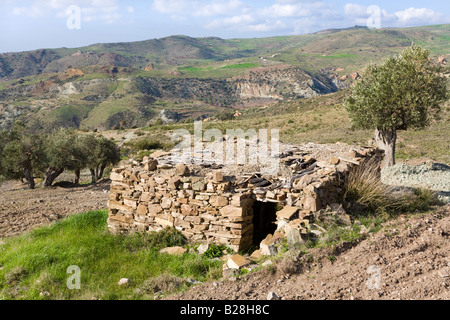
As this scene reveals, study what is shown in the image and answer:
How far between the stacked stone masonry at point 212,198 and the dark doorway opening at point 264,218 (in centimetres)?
69

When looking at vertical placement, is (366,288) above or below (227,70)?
below

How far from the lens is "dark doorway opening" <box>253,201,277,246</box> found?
8148mm

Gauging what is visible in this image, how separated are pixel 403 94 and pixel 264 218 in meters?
8.61

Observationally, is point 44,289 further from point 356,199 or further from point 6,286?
point 356,199

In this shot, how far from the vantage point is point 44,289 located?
565 cm

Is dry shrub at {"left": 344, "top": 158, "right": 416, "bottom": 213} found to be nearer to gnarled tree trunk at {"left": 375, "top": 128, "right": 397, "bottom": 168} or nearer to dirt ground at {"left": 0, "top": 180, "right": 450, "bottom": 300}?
dirt ground at {"left": 0, "top": 180, "right": 450, "bottom": 300}

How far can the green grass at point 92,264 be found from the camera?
18.4 feet

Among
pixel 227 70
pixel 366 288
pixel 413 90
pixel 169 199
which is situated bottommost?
pixel 366 288

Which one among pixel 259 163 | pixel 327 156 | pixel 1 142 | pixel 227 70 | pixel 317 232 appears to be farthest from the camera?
pixel 227 70

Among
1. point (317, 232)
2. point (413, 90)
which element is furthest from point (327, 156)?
point (413, 90)

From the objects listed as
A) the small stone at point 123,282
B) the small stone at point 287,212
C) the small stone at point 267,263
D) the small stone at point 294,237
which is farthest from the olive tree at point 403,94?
the small stone at point 123,282

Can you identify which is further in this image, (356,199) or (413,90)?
(413,90)

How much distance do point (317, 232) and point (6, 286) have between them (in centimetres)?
597

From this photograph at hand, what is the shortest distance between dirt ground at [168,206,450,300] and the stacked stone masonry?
53.0 inches
